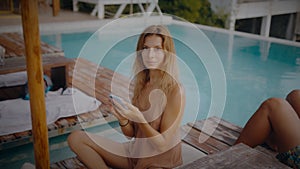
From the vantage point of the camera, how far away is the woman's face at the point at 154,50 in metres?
1.66

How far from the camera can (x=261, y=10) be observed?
11102 millimetres

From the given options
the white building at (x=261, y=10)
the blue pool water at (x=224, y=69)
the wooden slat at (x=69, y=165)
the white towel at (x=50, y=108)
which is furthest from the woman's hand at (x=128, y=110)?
the white building at (x=261, y=10)

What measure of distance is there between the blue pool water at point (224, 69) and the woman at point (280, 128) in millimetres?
1224

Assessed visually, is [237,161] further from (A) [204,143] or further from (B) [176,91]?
(A) [204,143]

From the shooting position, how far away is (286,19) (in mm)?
12406

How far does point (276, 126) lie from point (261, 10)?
995 centimetres

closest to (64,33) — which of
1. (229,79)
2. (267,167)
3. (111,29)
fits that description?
(111,29)

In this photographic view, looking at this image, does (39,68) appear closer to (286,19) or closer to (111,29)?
(111,29)

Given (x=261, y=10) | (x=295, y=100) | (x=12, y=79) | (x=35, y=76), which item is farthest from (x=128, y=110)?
(x=261, y=10)

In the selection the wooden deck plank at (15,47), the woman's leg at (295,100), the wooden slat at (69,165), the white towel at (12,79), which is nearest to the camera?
the woman's leg at (295,100)

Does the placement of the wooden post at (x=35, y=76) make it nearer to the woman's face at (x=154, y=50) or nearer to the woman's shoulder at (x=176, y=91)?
the woman's face at (x=154, y=50)

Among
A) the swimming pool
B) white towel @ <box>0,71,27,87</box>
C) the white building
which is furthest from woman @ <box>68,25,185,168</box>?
the white building

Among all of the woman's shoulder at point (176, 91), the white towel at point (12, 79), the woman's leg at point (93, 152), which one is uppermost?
the woman's shoulder at point (176, 91)

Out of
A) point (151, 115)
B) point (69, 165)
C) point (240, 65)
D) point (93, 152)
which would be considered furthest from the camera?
point (240, 65)
